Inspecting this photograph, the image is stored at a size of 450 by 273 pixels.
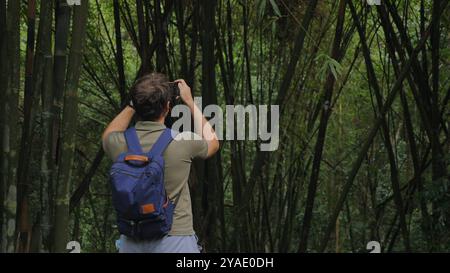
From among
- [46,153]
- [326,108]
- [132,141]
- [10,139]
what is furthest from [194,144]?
[326,108]

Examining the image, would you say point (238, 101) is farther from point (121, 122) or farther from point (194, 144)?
point (194, 144)

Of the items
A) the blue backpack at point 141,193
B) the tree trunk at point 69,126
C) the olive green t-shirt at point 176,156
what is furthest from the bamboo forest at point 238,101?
the blue backpack at point 141,193

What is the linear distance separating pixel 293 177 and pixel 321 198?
2.23 metres

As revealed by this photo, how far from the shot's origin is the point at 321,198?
7422 mm

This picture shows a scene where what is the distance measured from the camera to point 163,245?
225 centimetres

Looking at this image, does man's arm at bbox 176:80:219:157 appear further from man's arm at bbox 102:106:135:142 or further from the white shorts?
the white shorts

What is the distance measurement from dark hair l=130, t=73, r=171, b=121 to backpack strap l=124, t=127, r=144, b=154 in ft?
0.19

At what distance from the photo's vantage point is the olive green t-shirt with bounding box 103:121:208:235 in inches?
88.8

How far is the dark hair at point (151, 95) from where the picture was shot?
7.43 ft

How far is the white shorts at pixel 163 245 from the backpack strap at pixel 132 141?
10.2 inches

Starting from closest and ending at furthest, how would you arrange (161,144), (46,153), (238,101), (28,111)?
1. (161,144)
2. (46,153)
3. (28,111)
4. (238,101)

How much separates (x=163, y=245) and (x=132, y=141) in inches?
12.1

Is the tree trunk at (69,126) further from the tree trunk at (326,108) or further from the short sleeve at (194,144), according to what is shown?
the tree trunk at (326,108)
